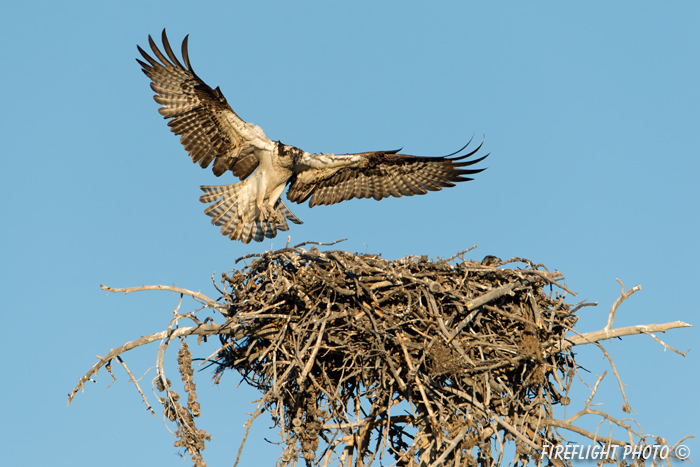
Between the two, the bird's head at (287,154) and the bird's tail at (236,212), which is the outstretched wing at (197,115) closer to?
the bird's head at (287,154)

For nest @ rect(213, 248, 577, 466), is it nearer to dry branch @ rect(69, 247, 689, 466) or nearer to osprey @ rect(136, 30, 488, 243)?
dry branch @ rect(69, 247, 689, 466)

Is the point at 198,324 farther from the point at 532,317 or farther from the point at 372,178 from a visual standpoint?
the point at 372,178

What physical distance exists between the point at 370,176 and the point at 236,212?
197 cm

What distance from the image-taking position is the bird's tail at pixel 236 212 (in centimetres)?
1053

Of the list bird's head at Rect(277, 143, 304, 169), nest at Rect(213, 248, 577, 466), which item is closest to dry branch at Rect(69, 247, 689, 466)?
nest at Rect(213, 248, 577, 466)

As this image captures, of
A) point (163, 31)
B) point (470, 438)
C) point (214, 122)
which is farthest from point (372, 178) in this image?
point (470, 438)

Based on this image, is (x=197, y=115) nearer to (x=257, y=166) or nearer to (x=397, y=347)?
(x=257, y=166)

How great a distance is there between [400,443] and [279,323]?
173cm

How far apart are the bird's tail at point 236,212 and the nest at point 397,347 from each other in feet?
10.4

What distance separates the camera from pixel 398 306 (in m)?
7.11

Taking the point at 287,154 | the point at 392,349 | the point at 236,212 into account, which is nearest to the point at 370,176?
the point at 287,154

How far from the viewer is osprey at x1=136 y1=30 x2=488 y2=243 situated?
31.3 feet

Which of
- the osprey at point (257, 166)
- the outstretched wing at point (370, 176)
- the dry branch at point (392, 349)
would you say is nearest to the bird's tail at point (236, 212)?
the osprey at point (257, 166)

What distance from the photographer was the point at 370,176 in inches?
424
